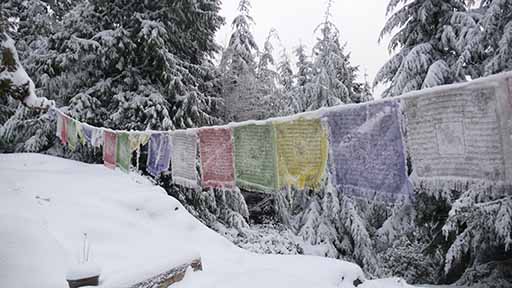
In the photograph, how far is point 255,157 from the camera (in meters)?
3.93

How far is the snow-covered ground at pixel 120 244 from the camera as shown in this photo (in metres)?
2.61

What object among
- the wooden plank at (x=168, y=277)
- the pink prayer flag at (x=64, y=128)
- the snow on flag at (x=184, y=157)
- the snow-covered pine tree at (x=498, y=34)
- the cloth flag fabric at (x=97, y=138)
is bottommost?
the wooden plank at (x=168, y=277)

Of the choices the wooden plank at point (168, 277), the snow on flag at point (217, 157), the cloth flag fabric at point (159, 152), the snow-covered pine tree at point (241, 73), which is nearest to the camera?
the wooden plank at point (168, 277)

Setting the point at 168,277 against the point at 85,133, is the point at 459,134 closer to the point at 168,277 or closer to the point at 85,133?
the point at 168,277

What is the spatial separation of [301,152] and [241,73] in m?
11.6

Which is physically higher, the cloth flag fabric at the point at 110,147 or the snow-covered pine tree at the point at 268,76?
the snow-covered pine tree at the point at 268,76

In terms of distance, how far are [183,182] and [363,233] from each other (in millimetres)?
6090

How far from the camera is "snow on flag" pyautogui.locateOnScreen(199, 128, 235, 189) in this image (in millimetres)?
4355

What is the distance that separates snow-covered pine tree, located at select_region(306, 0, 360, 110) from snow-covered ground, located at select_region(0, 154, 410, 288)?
6133 mm

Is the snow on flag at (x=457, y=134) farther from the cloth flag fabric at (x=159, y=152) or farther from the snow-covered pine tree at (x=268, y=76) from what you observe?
the snow-covered pine tree at (x=268, y=76)

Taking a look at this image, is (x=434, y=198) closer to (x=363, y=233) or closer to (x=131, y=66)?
(x=363, y=233)

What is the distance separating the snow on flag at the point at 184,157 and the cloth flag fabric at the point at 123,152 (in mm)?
1527

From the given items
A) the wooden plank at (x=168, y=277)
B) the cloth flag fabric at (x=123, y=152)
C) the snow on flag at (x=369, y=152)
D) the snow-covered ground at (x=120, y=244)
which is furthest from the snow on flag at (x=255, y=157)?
the cloth flag fabric at (x=123, y=152)

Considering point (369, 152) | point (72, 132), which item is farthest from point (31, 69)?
point (369, 152)
